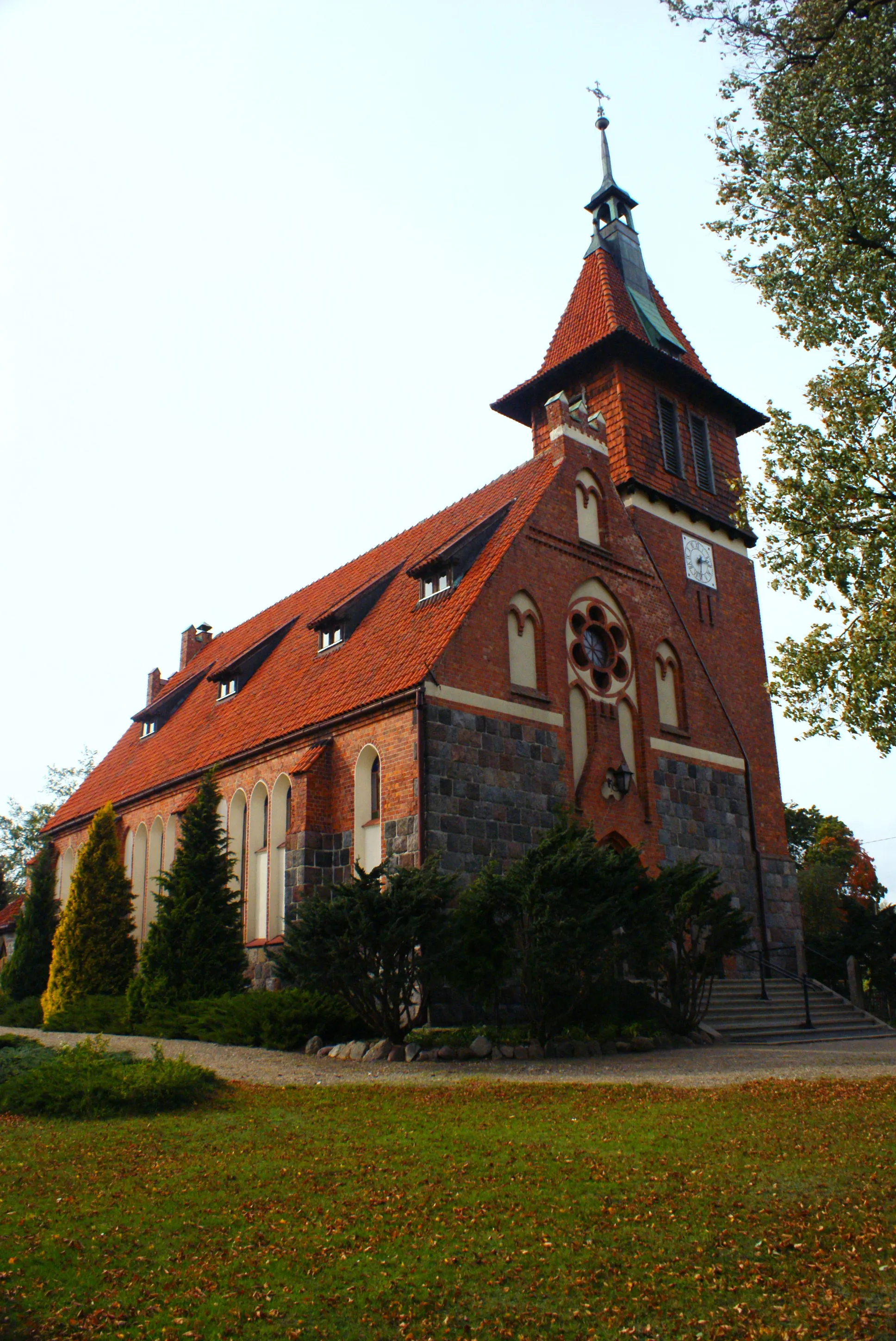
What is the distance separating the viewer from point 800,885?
1693 inches

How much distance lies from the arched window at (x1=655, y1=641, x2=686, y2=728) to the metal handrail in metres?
5.15

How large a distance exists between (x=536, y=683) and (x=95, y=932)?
1181 centimetres

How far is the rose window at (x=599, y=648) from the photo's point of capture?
69.3ft

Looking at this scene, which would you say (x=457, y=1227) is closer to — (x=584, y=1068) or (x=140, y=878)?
(x=584, y=1068)

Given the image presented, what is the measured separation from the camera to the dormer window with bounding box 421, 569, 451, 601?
2059 centimetres

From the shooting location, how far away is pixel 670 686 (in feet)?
77.1

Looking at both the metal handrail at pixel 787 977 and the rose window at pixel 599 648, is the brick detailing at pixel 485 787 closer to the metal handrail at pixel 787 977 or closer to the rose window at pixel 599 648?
the rose window at pixel 599 648

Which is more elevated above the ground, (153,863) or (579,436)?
(579,436)

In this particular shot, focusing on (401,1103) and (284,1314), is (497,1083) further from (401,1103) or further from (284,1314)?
(284,1314)

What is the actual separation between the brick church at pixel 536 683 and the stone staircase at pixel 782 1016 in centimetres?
233

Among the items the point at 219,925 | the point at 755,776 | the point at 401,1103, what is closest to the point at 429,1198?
the point at 401,1103

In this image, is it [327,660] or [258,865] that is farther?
[327,660]

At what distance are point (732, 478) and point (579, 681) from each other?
10.8 m

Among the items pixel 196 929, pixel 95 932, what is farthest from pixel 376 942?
pixel 95 932
